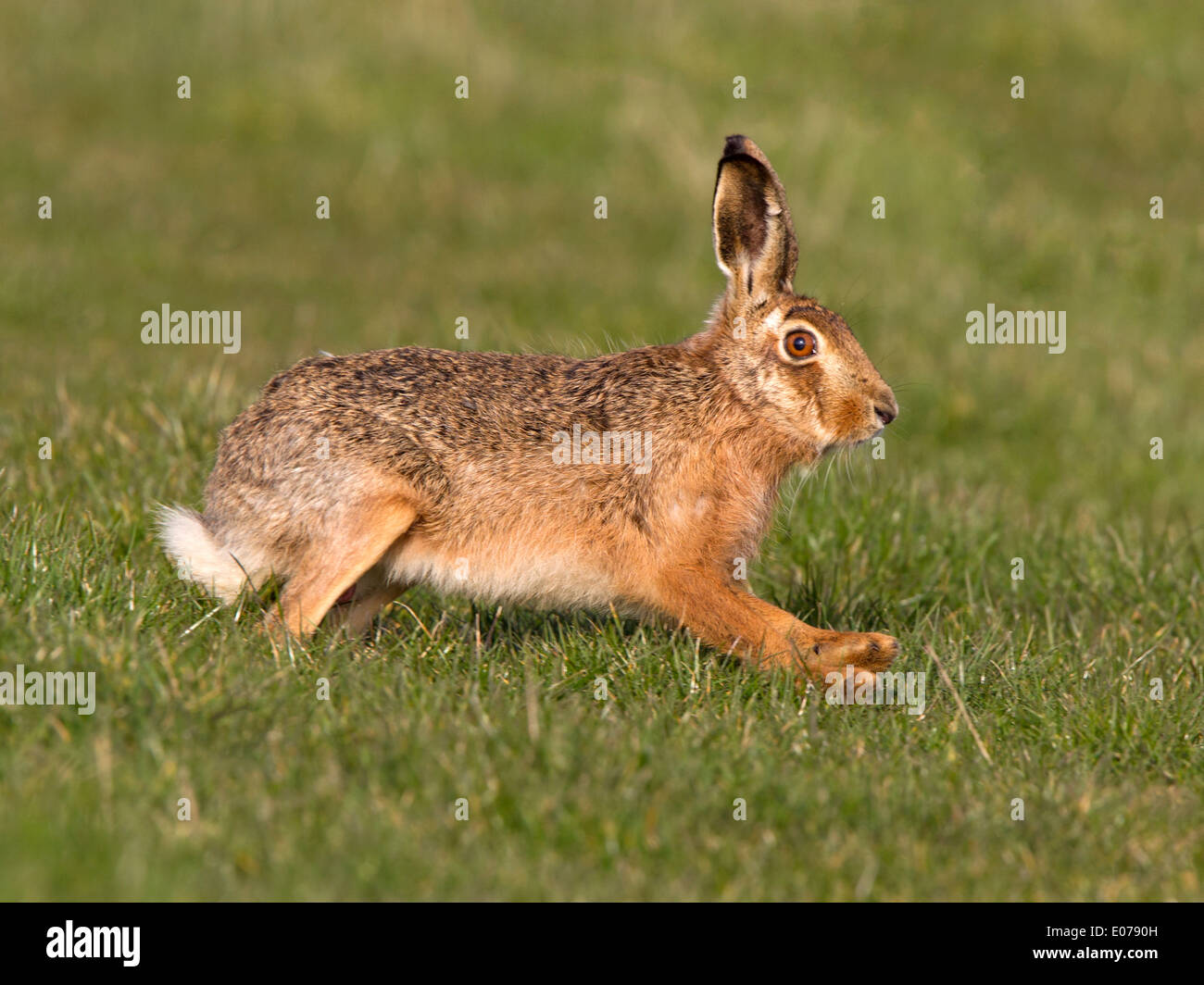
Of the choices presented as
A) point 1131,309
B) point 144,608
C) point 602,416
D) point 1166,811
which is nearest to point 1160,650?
point 1166,811

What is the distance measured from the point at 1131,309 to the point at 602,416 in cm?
830

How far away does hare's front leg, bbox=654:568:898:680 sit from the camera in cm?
554

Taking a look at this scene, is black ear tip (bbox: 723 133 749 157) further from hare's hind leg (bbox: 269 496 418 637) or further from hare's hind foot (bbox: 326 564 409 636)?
hare's hind foot (bbox: 326 564 409 636)

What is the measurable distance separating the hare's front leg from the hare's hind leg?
1043 mm

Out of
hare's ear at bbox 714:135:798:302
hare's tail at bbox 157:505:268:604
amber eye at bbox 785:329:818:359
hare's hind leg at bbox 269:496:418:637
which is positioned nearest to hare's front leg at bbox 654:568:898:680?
amber eye at bbox 785:329:818:359

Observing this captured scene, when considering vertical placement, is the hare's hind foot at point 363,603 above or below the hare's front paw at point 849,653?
above

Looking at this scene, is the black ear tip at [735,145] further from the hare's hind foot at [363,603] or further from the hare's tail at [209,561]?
the hare's tail at [209,561]

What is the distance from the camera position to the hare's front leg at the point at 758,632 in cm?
554

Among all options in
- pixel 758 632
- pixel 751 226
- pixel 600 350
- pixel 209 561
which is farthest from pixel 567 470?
pixel 600 350

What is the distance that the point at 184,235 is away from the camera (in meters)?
13.8

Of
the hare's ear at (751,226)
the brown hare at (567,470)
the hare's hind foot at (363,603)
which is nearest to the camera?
the brown hare at (567,470)

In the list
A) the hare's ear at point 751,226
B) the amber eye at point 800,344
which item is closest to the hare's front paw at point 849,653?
the amber eye at point 800,344
